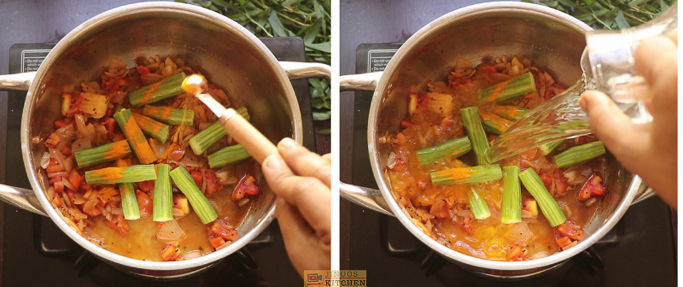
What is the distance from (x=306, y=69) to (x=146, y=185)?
36 centimetres

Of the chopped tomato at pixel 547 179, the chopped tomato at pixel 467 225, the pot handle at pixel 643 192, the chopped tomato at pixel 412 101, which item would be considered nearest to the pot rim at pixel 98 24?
the chopped tomato at pixel 412 101

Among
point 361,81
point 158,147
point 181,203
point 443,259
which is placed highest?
point 361,81

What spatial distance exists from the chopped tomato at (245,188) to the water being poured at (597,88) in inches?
16.8

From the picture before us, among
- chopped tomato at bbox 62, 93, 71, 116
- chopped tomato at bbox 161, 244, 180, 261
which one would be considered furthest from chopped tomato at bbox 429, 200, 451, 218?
chopped tomato at bbox 62, 93, 71, 116

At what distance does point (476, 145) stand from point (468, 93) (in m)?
0.10

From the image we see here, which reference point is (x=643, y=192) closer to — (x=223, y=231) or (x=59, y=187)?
(x=223, y=231)

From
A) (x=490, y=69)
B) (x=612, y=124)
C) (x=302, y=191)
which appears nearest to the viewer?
(x=612, y=124)

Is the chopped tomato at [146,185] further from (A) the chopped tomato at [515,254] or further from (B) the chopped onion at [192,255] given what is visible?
(A) the chopped tomato at [515,254]

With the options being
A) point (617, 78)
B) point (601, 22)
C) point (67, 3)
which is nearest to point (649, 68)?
point (617, 78)

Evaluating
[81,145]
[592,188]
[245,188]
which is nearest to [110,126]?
[81,145]

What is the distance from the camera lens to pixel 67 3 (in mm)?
926

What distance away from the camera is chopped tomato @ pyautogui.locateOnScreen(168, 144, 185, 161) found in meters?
0.90

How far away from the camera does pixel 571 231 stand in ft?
2.87

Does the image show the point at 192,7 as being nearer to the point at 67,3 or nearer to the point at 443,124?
the point at 67,3
